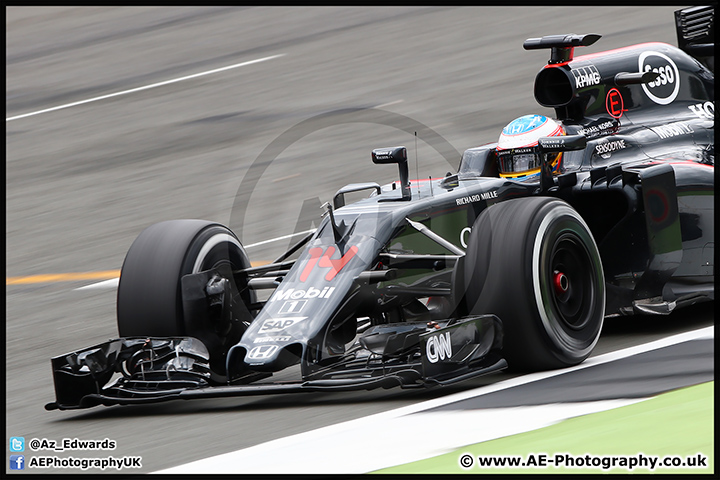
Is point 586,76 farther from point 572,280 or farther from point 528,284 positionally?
point 528,284

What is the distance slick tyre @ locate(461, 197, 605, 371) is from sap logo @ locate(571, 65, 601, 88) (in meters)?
2.14

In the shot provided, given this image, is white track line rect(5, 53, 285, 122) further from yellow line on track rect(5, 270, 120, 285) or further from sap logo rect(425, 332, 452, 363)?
sap logo rect(425, 332, 452, 363)

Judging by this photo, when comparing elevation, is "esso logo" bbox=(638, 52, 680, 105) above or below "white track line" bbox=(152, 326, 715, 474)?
above

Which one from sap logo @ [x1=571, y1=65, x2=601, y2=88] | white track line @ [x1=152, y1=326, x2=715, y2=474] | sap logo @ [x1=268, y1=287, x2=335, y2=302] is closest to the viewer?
white track line @ [x1=152, y1=326, x2=715, y2=474]

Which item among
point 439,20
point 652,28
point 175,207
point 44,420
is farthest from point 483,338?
point 439,20

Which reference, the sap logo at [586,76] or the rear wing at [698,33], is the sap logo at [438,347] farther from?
the rear wing at [698,33]

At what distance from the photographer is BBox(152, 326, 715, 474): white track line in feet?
18.2

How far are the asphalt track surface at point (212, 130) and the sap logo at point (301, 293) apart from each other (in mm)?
624

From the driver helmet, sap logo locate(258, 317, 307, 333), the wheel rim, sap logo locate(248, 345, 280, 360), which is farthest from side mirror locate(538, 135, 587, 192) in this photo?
sap logo locate(248, 345, 280, 360)

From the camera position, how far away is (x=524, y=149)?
839 centimetres

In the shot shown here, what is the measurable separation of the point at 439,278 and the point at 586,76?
2573 mm

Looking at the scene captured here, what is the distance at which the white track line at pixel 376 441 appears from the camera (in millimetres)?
5551

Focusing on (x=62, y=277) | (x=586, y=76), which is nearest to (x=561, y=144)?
(x=586, y=76)
